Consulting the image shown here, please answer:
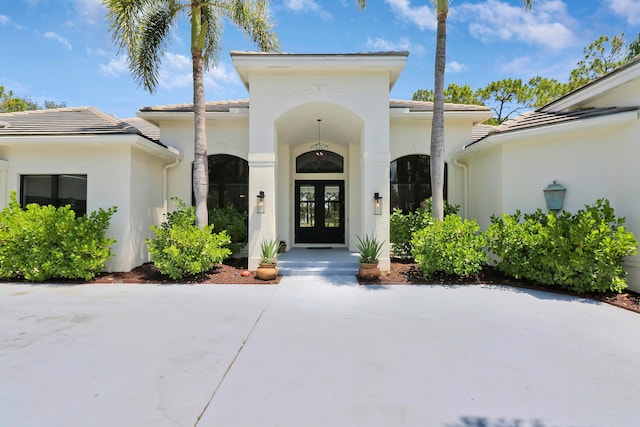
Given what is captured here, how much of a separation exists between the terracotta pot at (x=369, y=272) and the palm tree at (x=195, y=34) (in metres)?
4.34

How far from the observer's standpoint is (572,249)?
250 inches

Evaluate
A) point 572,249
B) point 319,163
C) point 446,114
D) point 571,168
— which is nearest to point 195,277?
point 319,163

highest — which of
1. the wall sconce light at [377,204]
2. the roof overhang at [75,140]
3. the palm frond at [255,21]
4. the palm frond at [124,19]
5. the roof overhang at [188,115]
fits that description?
the palm frond at [255,21]

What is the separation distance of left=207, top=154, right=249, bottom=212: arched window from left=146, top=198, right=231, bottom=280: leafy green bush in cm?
306

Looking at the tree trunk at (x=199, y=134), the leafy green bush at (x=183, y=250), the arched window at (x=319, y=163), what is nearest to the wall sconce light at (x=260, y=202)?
the leafy green bush at (x=183, y=250)

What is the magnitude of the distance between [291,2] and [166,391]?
1101 cm

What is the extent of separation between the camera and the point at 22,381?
10.3 feet

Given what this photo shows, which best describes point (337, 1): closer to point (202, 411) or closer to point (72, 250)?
point (72, 250)

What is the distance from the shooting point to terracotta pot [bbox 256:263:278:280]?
24.8 feet

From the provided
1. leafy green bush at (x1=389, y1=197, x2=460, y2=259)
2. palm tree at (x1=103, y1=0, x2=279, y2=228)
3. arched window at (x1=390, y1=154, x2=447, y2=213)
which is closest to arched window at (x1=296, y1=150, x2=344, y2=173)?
arched window at (x1=390, y1=154, x2=447, y2=213)

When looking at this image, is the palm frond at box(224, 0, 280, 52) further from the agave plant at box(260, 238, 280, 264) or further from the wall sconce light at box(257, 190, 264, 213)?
the agave plant at box(260, 238, 280, 264)

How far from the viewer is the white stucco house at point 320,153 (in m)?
7.26

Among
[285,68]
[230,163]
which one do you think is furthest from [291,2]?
[230,163]

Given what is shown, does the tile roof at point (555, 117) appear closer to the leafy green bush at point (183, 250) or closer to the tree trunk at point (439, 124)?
the tree trunk at point (439, 124)
